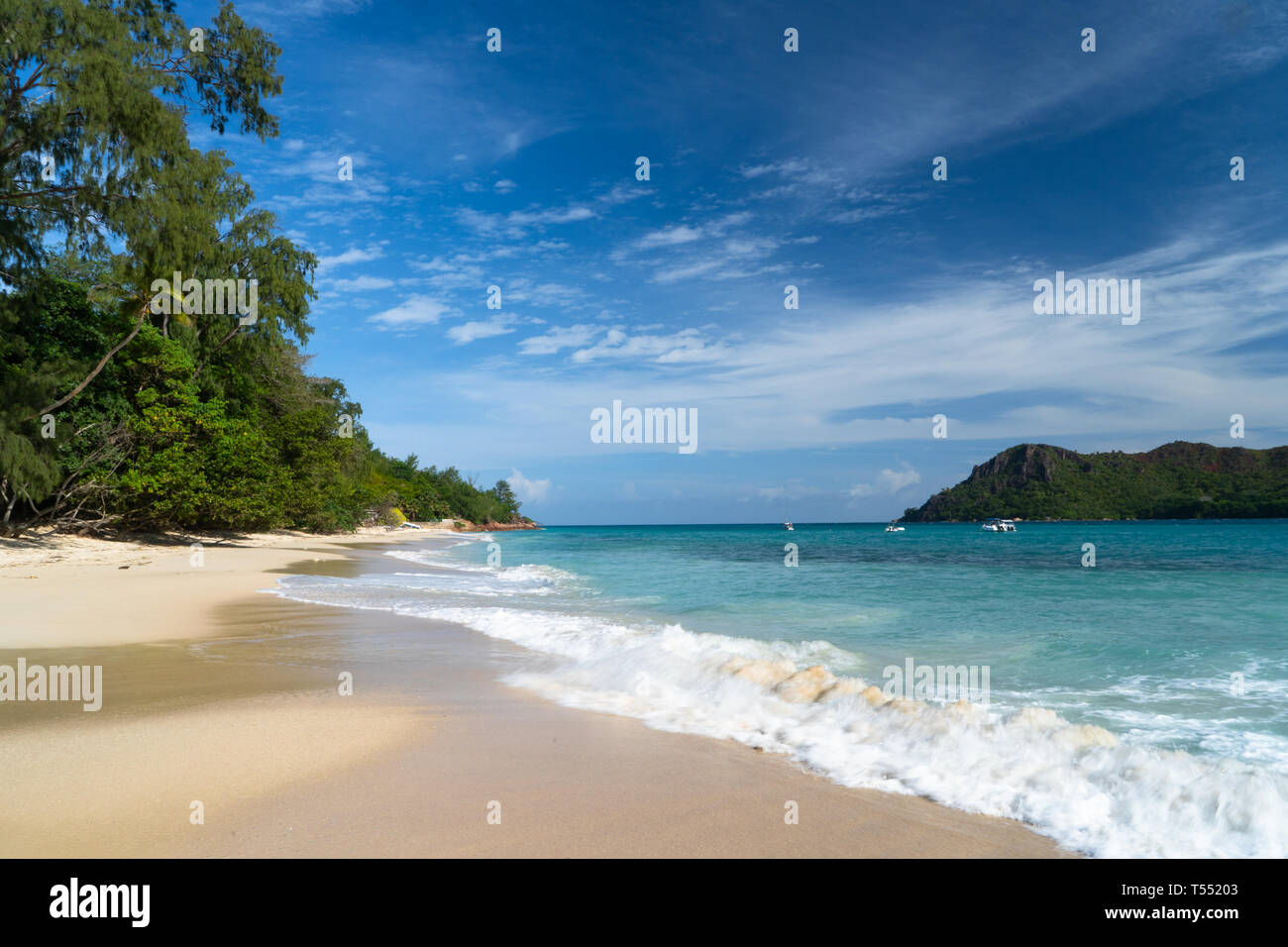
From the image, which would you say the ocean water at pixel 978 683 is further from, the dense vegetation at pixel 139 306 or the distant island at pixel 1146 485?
the distant island at pixel 1146 485

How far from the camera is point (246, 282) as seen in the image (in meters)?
28.8

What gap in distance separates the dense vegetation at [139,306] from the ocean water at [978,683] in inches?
375

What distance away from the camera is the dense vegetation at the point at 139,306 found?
13.7 m

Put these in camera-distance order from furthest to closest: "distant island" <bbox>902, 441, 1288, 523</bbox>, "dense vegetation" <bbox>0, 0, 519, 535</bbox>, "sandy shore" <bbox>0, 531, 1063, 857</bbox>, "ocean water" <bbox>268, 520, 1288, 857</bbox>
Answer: "distant island" <bbox>902, 441, 1288, 523</bbox> < "dense vegetation" <bbox>0, 0, 519, 535</bbox> < "ocean water" <bbox>268, 520, 1288, 857</bbox> < "sandy shore" <bbox>0, 531, 1063, 857</bbox>

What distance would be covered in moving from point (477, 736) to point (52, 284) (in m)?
25.1

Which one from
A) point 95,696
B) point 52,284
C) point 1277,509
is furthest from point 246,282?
point 1277,509

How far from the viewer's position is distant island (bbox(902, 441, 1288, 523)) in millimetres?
92812

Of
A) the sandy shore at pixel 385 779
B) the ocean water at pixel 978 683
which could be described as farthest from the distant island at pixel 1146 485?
the sandy shore at pixel 385 779

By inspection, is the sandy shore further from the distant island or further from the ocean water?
the distant island

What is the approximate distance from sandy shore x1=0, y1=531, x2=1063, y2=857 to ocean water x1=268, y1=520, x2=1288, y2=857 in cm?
62

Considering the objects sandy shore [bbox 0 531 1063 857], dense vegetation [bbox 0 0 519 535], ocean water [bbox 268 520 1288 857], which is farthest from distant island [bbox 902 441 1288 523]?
sandy shore [bbox 0 531 1063 857]

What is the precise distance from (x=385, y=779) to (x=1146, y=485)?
121 m

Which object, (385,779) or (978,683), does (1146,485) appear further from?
(385,779)
